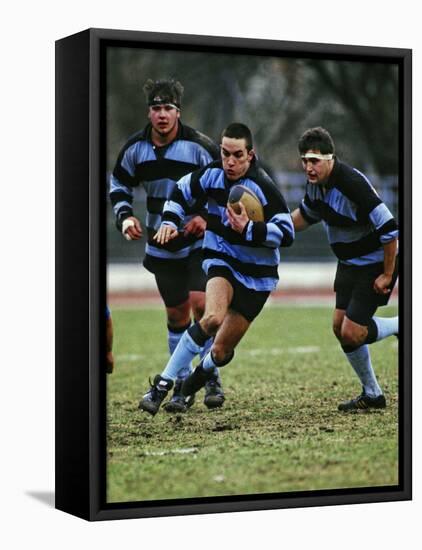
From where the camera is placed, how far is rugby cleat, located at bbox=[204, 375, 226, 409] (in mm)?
10724

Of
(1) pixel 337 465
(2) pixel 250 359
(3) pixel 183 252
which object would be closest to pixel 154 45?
(3) pixel 183 252

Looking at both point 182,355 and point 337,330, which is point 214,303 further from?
point 337,330

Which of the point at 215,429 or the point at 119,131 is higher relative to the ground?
the point at 119,131

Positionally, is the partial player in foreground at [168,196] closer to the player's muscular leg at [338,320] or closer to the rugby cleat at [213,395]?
the rugby cleat at [213,395]

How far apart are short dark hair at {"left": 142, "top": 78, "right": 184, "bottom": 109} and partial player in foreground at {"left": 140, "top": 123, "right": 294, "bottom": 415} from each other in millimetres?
442

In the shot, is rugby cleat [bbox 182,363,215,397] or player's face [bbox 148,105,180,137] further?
rugby cleat [bbox 182,363,215,397]

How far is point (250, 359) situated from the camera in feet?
49.6

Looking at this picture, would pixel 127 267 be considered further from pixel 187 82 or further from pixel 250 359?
pixel 250 359


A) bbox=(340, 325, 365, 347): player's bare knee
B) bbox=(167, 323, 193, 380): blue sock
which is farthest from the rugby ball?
bbox=(340, 325, 365, 347): player's bare knee

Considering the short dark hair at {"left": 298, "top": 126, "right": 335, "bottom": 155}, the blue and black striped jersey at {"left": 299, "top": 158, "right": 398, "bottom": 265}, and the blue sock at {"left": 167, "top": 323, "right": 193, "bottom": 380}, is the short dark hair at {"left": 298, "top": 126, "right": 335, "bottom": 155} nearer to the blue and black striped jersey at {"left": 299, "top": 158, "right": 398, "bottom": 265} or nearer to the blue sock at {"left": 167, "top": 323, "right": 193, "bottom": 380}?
the blue and black striped jersey at {"left": 299, "top": 158, "right": 398, "bottom": 265}

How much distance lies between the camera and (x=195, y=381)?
10609 mm

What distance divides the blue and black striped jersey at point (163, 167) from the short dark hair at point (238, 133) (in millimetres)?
126

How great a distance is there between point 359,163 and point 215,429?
8.29 feet

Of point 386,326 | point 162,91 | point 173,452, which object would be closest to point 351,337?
point 386,326
